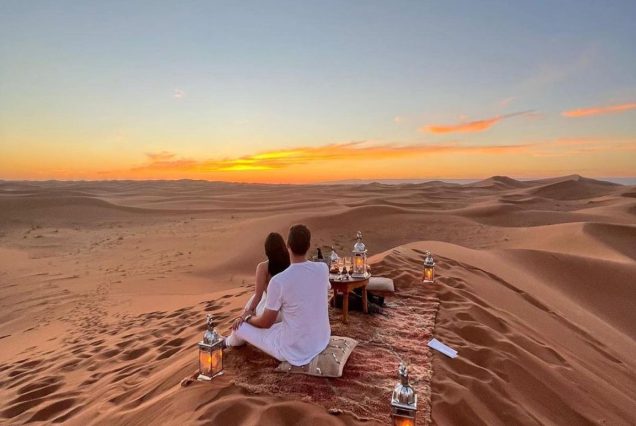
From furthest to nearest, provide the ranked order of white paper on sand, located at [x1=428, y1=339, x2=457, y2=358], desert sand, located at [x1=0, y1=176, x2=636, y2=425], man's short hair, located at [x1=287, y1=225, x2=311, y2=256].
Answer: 1. white paper on sand, located at [x1=428, y1=339, x2=457, y2=358]
2. man's short hair, located at [x1=287, y1=225, x2=311, y2=256]
3. desert sand, located at [x1=0, y1=176, x2=636, y2=425]

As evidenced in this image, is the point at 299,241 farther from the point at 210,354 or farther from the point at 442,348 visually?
the point at 442,348

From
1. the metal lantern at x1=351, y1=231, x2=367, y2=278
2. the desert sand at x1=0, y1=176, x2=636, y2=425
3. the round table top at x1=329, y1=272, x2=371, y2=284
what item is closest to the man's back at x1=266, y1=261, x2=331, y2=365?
the desert sand at x1=0, y1=176, x2=636, y2=425

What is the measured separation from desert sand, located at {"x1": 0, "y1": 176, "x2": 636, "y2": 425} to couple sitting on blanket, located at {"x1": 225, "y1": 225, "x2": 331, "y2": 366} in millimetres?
290

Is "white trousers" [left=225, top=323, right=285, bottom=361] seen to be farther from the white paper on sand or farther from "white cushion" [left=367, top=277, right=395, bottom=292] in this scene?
"white cushion" [left=367, top=277, right=395, bottom=292]

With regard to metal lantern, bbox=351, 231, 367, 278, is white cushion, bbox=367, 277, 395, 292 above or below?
below

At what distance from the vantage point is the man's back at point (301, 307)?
401cm

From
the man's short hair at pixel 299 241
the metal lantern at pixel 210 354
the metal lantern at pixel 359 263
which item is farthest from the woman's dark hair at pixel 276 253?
the metal lantern at pixel 359 263

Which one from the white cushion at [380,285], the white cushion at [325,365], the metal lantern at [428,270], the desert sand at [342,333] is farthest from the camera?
the metal lantern at [428,270]

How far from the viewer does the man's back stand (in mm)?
4008

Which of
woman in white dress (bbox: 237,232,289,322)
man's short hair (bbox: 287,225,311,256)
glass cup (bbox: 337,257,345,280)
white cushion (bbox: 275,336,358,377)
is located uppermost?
man's short hair (bbox: 287,225,311,256)

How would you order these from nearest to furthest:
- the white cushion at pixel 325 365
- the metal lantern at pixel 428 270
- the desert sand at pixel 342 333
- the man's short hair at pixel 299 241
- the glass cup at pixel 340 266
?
the desert sand at pixel 342 333, the man's short hair at pixel 299 241, the white cushion at pixel 325 365, the glass cup at pixel 340 266, the metal lantern at pixel 428 270

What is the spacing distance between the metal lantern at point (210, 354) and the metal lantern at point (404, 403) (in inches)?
74.1

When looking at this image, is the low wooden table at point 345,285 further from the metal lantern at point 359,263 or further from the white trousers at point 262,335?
the white trousers at point 262,335

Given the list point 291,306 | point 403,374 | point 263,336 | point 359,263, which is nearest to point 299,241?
point 291,306
